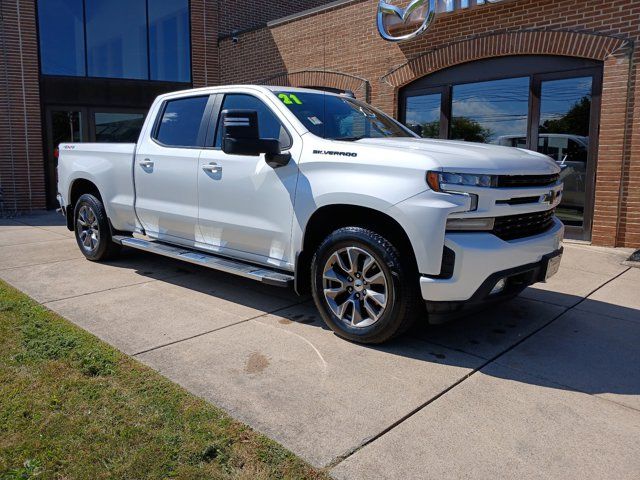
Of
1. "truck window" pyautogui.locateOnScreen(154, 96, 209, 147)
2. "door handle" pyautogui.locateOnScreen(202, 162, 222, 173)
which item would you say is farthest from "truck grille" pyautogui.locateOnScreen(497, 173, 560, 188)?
"truck window" pyautogui.locateOnScreen(154, 96, 209, 147)

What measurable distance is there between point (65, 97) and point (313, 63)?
6.22m

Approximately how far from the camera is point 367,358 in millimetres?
3895

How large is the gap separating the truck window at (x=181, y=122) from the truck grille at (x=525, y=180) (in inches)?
117

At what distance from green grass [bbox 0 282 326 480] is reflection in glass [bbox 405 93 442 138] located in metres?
7.70

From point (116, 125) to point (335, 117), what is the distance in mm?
10759

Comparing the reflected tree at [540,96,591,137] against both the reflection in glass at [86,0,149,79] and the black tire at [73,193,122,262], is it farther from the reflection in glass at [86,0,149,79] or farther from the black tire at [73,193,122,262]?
the reflection in glass at [86,0,149,79]

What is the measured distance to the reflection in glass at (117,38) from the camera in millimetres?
13734

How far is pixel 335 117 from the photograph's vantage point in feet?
15.8

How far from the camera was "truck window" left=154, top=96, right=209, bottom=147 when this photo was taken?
5461 millimetres

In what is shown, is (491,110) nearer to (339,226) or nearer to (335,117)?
(335,117)

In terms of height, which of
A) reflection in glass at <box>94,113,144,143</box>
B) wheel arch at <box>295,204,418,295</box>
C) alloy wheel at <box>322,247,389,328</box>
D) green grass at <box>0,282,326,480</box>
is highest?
reflection in glass at <box>94,113,144,143</box>

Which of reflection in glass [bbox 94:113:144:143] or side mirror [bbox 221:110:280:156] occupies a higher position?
reflection in glass [bbox 94:113:144:143]

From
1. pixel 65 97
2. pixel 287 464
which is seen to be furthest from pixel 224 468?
pixel 65 97

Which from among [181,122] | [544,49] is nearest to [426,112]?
[544,49]
